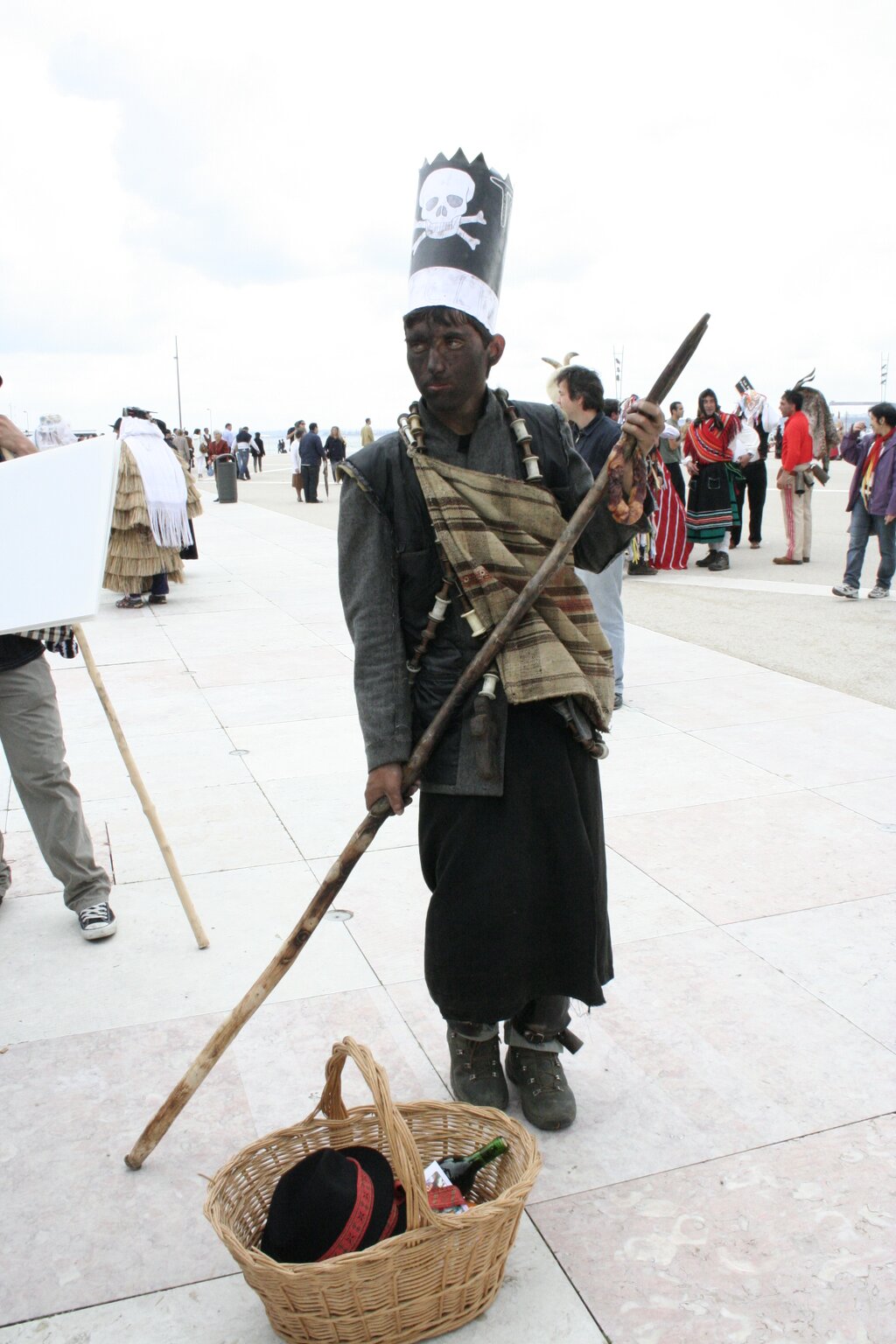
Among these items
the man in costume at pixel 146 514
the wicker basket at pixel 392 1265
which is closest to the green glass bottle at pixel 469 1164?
the wicker basket at pixel 392 1265

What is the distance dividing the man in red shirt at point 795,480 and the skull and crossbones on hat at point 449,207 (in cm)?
973

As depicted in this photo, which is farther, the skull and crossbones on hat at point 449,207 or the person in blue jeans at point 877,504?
the person in blue jeans at point 877,504

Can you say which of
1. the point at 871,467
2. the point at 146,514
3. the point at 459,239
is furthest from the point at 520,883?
the point at 871,467

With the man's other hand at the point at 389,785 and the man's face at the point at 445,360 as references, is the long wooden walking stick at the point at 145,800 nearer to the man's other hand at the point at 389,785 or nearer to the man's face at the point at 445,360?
the man's other hand at the point at 389,785

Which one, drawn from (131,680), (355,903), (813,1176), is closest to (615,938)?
(355,903)

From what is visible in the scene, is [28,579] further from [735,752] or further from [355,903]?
[735,752]

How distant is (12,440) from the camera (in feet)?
11.6

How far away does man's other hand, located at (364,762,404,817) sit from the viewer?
2461 millimetres

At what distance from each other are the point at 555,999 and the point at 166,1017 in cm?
118

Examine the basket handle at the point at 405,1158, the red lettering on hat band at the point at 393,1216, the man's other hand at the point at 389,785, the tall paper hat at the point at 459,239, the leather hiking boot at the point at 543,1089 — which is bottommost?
the leather hiking boot at the point at 543,1089

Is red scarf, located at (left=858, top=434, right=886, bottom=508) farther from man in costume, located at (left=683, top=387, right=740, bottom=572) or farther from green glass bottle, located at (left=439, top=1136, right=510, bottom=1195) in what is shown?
green glass bottle, located at (left=439, top=1136, right=510, bottom=1195)

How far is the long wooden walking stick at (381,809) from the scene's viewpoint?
230 centimetres

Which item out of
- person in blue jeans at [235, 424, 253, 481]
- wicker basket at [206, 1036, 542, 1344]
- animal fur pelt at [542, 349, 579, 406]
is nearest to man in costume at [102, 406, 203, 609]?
animal fur pelt at [542, 349, 579, 406]

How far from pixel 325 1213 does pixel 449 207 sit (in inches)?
80.3
